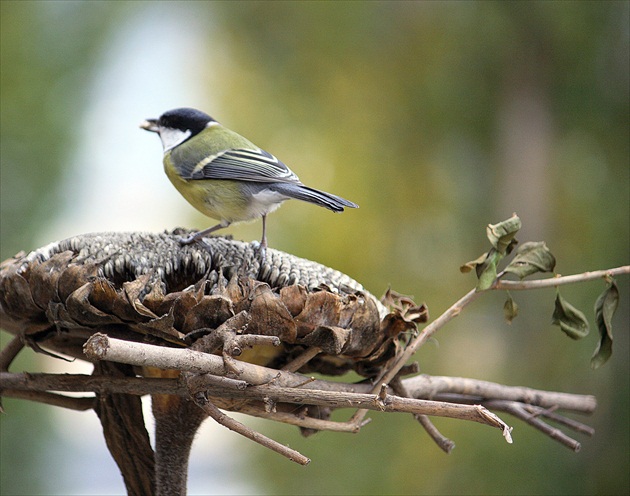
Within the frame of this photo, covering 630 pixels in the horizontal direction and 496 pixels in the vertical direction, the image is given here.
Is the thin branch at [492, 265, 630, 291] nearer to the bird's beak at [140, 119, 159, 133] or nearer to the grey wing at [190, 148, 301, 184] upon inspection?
the grey wing at [190, 148, 301, 184]

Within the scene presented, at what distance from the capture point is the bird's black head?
0.91 m

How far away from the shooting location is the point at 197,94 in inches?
59.2

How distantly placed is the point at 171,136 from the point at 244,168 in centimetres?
16

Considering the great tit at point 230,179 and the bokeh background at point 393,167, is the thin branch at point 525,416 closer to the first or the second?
the great tit at point 230,179

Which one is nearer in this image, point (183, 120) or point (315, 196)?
point (315, 196)

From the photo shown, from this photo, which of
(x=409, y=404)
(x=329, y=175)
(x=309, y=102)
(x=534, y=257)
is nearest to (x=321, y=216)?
(x=329, y=175)

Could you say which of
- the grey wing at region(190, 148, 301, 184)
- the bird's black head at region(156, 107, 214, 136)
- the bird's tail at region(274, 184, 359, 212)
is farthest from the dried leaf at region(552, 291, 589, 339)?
the bird's black head at region(156, 107, 214, 136)

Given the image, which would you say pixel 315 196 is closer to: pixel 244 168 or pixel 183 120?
pixel 244 168

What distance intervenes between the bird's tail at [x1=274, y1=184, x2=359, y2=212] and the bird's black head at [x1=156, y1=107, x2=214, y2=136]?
193 millimetres

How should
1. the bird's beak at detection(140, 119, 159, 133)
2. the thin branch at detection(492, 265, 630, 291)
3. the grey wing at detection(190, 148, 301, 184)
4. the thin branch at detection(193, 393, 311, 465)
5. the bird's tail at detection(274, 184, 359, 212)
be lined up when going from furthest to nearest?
the bird's beak at detection(140, 119, 159, 133) → the grey wing at detection(190, 148, 301, 184) → the bird's tail at detection(274, 184, 359, 212) → the thin branch at detection(492, 265, 630, 291) → the thin branch at detection(193, 393, 311, 465)

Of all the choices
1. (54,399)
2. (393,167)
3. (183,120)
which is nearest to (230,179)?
(183,120)

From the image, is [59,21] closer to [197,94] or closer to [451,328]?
[197,94]

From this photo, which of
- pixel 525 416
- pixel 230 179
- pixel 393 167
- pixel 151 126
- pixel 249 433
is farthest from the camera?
pixel 393 167

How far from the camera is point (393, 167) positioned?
1501mm
